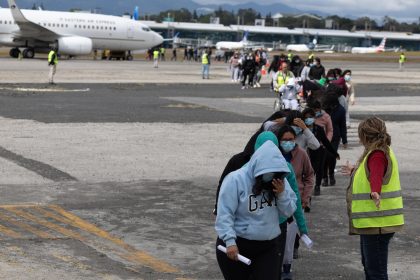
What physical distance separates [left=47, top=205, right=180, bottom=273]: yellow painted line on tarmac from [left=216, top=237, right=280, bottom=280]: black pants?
2985mm

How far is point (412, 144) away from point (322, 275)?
1228 centimetres

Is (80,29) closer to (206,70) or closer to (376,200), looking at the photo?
(206,70)

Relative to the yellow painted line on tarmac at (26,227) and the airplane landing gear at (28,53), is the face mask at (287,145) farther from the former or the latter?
the airplane landing gear at (28,53)

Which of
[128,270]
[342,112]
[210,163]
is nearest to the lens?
[128,270]

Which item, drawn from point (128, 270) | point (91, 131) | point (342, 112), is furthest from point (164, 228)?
point (91, 131)

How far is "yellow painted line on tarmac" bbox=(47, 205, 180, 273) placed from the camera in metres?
9.73

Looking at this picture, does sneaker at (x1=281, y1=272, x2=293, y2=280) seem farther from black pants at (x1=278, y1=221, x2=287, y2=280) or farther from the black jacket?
the black jacket

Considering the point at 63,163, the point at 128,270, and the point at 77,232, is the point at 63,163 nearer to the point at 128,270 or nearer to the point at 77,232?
the point at 77,232

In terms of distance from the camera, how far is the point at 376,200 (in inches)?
294

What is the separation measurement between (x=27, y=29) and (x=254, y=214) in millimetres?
61444

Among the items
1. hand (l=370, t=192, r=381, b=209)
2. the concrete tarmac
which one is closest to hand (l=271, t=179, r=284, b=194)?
hand (l=370, t=192, r=381, b=209)

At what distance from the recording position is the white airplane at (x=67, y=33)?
66000 mm

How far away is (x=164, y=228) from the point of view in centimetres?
1168

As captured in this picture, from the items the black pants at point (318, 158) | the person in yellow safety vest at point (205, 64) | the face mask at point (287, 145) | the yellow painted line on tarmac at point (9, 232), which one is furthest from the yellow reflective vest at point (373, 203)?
the person in yellow safety vest at point (205, 64)
